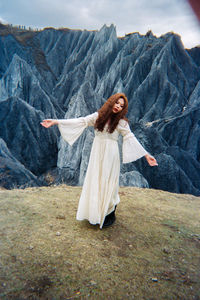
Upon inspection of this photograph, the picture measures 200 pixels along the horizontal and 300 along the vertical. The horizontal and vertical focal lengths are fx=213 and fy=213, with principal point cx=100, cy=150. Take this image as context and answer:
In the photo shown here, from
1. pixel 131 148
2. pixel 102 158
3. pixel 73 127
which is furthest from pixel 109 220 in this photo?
pixel 73 127

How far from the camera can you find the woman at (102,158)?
3053mm

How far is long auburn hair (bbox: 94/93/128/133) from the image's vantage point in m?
3.03

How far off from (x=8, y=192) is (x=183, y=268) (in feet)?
11.1

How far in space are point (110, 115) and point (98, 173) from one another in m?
0.86

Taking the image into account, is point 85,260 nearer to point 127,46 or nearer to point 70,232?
point 70,232

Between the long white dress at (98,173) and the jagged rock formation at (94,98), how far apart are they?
5.34 m

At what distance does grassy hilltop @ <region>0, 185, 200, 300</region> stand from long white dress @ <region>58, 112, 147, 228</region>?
30 cm

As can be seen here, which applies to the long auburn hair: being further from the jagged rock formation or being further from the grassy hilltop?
the jagged rock formation

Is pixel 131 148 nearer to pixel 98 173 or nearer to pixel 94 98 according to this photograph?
pixel 98 173

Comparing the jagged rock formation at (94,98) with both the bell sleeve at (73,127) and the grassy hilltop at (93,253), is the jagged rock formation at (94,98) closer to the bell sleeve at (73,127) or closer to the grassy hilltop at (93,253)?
the grassy hilltop at (93,253)

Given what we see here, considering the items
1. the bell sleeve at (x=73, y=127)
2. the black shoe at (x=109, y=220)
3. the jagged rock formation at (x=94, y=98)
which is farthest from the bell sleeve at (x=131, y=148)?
the jagged rock formation at (x=94, y=98)

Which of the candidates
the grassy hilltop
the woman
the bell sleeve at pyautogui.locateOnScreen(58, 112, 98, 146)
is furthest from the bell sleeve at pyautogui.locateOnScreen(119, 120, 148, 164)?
the grassy hilltop

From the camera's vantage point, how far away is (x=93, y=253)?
8.35ft

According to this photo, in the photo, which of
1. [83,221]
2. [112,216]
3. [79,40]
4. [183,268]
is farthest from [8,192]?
[79,40]
